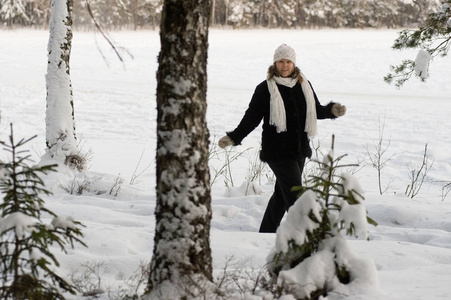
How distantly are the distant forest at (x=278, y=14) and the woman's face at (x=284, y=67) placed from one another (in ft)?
137

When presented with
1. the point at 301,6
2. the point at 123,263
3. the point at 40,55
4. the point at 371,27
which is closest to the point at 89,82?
the point at 40,55

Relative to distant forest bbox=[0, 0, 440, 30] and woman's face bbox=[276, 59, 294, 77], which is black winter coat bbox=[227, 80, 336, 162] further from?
distant forest bbox=[0, 0, 440, 30]

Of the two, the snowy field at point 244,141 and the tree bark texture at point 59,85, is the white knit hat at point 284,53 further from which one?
the tree bark texture at point 59,85

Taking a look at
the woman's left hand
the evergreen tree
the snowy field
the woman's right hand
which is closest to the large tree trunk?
the snowy field

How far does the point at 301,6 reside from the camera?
5150cm

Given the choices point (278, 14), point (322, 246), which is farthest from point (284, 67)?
point (278, 14)

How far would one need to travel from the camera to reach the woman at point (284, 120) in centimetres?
469

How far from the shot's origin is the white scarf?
4660mm

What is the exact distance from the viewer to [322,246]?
288cm

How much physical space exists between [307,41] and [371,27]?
19273 mm

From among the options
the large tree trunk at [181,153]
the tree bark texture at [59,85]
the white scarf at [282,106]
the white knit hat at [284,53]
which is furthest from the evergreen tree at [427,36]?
the large tree trunk at [181,153]

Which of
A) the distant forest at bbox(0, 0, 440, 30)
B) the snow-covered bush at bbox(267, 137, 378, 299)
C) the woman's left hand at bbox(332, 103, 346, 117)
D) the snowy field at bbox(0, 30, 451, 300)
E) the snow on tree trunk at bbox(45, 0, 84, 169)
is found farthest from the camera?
the distant forest at bbox(0, 0, 440, 30)

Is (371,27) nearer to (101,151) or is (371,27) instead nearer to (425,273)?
(101,151)

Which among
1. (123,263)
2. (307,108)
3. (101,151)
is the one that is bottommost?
(101,151)
